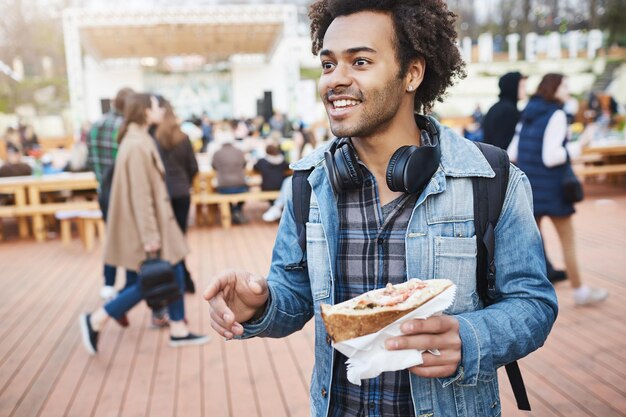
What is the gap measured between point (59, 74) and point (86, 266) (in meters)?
42.5

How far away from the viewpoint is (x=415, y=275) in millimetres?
1410

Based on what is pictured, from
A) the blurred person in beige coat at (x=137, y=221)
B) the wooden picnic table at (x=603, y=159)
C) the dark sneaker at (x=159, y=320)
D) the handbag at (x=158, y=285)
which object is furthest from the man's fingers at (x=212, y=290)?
the wooden picnic table at (x=603, y=159)

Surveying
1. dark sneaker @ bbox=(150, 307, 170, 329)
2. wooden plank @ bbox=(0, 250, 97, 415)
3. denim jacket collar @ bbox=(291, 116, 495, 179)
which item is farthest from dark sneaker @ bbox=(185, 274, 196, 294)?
denim jacket collar @ bbox=(291, 116, 495, 179)

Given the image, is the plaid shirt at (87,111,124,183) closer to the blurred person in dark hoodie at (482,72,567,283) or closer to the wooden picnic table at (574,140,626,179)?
the blurred person in dark hoodie at (482,72,567,283)

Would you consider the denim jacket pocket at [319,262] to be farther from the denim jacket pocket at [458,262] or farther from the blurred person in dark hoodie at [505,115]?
the blurred person in dark hoodie at [505,115]

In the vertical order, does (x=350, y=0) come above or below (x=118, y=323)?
above

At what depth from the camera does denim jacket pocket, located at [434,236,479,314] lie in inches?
55.4

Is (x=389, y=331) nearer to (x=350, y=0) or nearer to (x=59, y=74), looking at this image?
(x=350, y=0)

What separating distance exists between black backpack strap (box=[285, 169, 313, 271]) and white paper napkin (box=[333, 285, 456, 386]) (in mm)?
449

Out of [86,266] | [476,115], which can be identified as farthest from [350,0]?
[476,115]

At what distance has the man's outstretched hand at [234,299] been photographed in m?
1.38

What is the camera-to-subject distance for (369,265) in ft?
4.91

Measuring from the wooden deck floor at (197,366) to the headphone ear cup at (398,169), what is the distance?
7.50 feet

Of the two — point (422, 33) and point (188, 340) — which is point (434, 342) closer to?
point (422, 33)
